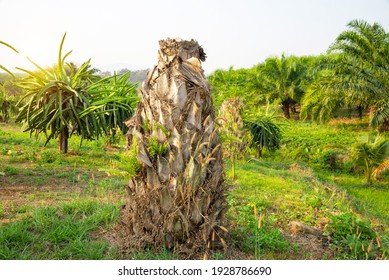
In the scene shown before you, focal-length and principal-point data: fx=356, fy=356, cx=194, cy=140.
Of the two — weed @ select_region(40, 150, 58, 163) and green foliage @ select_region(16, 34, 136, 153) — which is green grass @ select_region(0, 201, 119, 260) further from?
weed @ select_region(40, 150, 58, 163)

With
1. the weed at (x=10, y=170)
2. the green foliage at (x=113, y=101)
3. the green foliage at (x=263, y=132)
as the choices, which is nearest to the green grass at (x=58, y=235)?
the weed at (x=10, y=170)

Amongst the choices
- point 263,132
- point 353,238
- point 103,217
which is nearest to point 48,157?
point 103,217

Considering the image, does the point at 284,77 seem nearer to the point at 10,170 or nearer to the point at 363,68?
the point at 363,68

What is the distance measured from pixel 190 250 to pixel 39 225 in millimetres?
1429

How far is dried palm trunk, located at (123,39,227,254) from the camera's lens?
2.82 meters

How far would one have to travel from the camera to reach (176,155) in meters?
2.82

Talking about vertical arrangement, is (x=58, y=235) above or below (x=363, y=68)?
below

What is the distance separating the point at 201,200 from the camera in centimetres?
289

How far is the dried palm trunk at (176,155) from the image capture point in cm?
282

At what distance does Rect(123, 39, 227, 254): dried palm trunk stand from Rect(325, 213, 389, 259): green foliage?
4.94 ft

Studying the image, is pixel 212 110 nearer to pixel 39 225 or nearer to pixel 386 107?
pixel 39 225

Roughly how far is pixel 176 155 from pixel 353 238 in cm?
205

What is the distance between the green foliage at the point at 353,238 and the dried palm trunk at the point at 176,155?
1.51 meters

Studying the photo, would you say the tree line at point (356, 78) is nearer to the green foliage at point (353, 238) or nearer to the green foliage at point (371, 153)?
the green foliage at point (371, 153)
